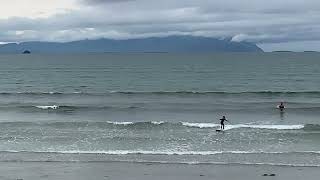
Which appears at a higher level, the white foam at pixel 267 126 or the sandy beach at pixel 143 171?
the white foam at pixel 267 126

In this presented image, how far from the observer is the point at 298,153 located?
89.4 ft

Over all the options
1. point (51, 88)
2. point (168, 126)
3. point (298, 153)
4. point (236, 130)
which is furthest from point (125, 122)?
point (51, 88)

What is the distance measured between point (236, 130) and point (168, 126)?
15.6 feet

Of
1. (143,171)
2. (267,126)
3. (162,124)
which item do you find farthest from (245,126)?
(143,171)

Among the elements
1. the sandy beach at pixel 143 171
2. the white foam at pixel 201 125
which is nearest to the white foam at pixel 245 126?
the white foam at pixel 201 125

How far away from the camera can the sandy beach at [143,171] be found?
74.8 feet

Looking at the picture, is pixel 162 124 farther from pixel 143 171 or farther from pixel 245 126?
pixel 143 171

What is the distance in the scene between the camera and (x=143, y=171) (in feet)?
78.6

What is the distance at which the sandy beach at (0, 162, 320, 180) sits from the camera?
22812 millimetres

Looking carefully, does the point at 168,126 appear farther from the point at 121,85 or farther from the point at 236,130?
the point at 121,85

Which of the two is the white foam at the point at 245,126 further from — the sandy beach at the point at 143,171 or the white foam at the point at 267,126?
the sandy beach at the point at 143,171

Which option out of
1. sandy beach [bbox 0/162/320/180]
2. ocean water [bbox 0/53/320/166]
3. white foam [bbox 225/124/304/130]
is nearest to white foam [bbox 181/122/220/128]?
ocean water [bbox 0/53/320/166]

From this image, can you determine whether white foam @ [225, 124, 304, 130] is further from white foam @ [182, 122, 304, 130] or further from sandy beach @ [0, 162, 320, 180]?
sandy beach @ [0, 162, 320, 180]

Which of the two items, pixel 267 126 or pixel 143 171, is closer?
pixel 143 171
